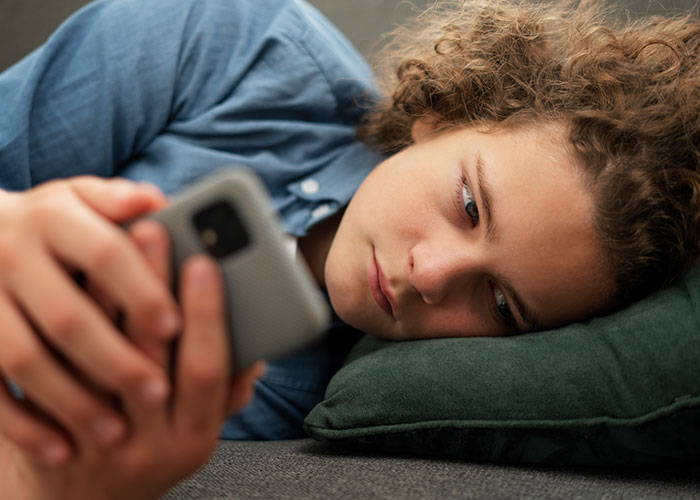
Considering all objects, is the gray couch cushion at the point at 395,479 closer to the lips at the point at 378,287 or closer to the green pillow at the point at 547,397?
the green pillow at the point at 547,397

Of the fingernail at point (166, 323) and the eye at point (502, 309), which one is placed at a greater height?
the fingernail at point (166, 323)

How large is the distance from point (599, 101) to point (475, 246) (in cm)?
25

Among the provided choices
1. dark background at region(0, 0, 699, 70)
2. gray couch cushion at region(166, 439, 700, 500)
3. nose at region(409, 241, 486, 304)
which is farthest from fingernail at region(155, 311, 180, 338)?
dark background at region(0, 0, 699, 70)

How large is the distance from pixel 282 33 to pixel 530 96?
35 centimetres

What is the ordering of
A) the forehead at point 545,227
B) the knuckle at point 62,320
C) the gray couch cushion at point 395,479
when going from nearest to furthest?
the knuckle at point 62,320
the gray couch cushion at point 395,479
the forehead at point 545,227

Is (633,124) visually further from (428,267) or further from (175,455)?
(175,455)

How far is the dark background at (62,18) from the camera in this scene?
1.30m

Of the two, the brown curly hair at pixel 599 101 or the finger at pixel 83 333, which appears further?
the brown curly hair at pixel 599 101

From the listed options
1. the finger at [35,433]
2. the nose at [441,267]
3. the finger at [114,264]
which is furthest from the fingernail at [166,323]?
the nose at [441,267]

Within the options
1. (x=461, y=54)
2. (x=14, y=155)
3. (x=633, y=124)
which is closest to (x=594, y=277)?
(x=633, y=124)

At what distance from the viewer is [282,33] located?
0.86 meters

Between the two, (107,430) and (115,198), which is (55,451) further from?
(115,198)

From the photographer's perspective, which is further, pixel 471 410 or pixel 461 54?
pixel 461 54

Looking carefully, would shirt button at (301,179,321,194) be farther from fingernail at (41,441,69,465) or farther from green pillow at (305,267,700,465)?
fingernail at (41,441,69,465)
